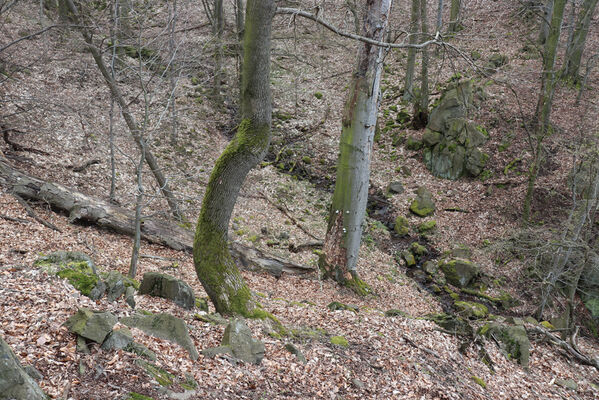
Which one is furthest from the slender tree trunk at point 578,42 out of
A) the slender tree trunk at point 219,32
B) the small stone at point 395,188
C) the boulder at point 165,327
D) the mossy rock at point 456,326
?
the boulder at point 165,327

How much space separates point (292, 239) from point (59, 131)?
725 cm

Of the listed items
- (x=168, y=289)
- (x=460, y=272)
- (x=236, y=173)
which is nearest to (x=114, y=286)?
(x=168, y=289)

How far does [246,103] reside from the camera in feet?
15.1

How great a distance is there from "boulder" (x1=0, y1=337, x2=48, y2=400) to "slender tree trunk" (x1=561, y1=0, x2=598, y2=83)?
17.2 meters

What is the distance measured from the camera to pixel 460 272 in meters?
10.4

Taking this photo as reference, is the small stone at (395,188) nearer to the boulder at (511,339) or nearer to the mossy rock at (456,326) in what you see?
the boulder at (511,339)

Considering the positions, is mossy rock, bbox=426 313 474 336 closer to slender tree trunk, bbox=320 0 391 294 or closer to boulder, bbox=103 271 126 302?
slender tree trunk, bbox=320 0 391 294

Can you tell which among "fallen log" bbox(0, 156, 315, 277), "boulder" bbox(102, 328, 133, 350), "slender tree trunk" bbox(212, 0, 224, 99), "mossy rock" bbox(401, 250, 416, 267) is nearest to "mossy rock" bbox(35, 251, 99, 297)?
"boulder" bbox(102, 328, 133, 350)

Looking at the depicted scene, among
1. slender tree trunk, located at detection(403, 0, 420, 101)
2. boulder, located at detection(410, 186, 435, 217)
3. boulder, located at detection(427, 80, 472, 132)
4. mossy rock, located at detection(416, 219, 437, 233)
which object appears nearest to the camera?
mossy rock, located at detection(416, 219, 437, 233)

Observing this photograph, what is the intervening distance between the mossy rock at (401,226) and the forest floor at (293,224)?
45 centimetres

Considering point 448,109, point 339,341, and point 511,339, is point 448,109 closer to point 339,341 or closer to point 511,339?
point 511,339

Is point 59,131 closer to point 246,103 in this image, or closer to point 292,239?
point 292,239

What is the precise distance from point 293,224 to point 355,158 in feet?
Result: 13.8

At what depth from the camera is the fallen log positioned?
729cm
